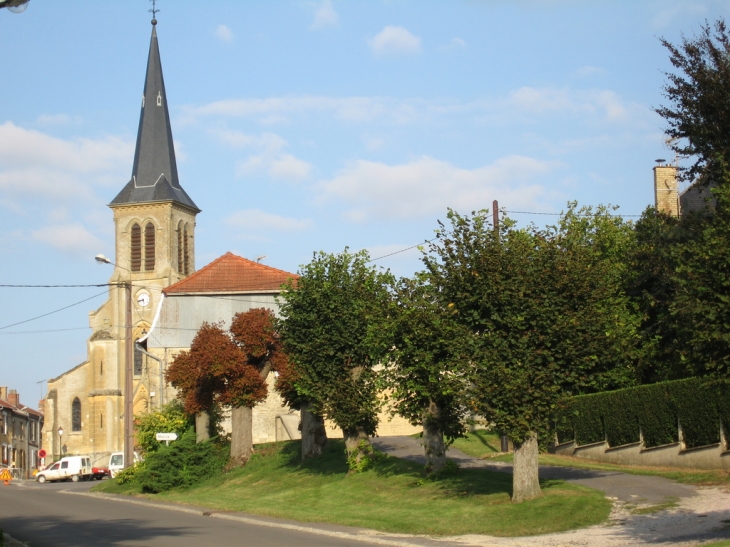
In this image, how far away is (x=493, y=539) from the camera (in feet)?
57.3

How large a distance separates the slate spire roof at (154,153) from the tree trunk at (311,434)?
5268 cm

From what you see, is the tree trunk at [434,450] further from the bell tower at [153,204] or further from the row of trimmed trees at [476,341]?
the bell tower at [153,204]

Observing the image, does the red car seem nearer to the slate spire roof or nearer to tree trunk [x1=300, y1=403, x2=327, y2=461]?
tree trunk [x1=300, y1=403, x2=327, y2=461]

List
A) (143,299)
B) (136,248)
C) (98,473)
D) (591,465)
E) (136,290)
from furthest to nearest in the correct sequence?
(136,248) < (136,290) < (143,299) < (98,473) < (591,465)

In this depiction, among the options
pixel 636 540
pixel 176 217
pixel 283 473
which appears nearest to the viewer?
pixel 636 540

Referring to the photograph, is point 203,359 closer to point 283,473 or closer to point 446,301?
point 283,473

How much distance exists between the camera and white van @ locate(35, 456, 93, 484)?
179 feet

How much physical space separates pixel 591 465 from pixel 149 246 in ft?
205

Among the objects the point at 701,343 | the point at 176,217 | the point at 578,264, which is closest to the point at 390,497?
the point at 578,264

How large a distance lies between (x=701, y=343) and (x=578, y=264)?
20.5ft

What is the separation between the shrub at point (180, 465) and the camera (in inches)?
1302

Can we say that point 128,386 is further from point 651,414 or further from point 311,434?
point 651,414

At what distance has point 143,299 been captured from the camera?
8144cm

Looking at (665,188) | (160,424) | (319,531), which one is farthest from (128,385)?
(665,188)
